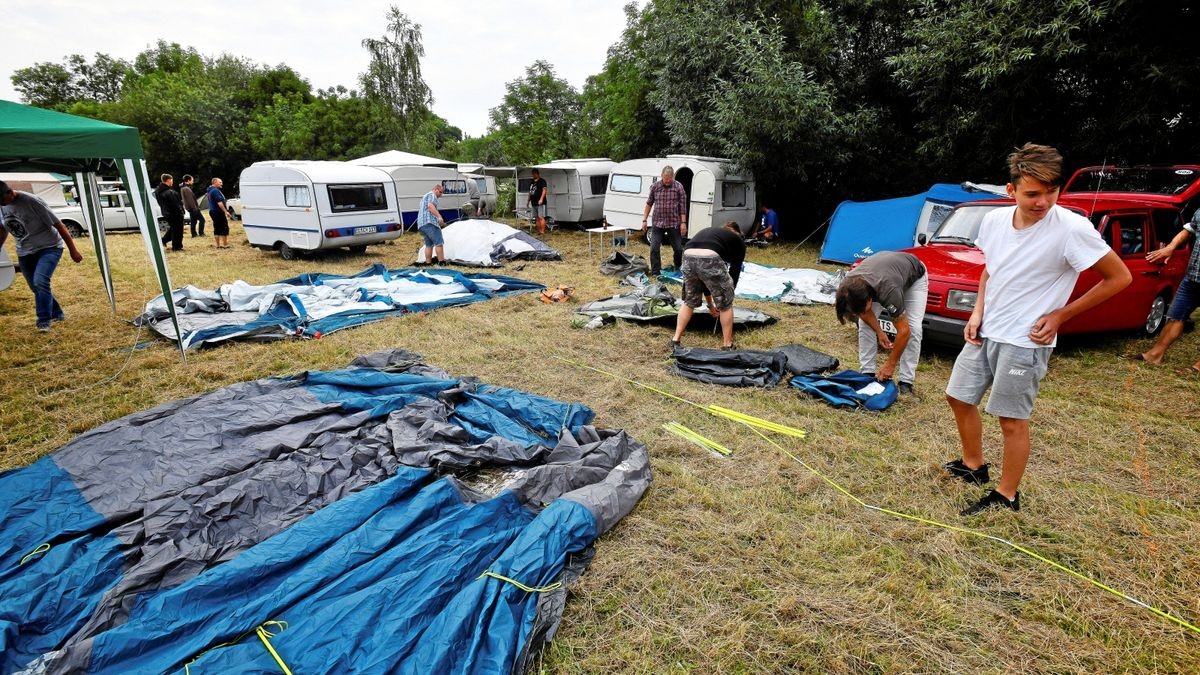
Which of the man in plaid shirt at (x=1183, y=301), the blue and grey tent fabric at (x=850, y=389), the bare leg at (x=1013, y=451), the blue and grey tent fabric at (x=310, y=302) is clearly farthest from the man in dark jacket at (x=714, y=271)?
the man in plaid shirt at (x=1183, y=301)

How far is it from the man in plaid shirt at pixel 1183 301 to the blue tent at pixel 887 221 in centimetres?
391

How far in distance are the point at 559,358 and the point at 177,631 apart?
4107mm

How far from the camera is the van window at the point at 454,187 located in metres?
18.2

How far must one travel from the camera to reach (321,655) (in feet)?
6.98

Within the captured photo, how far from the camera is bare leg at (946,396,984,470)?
10.9 ft

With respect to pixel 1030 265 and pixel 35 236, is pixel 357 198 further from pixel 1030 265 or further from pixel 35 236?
pixel 1030 265

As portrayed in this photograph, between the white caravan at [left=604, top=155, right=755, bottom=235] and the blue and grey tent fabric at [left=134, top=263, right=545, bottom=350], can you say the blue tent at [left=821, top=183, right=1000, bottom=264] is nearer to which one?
the white caravan at [left=604, top=155, right=755, bottom=235]

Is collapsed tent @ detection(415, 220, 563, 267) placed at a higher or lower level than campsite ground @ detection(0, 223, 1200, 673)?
higher

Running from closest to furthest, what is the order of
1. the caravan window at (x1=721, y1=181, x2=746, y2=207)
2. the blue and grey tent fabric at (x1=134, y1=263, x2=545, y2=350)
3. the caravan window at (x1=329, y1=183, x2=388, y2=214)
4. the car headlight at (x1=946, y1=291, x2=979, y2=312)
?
the car headlight at (x1=946, y1=291, x2=979, y2=312) → the blue and grey tent fabric at (x1=134, y1=263, x2=545, y2=350) → the caravan window at (x1=329, y1=183, x2=388, y2=214) → the caravan window at (x1=721, y1=181, x2=746, y2=207)

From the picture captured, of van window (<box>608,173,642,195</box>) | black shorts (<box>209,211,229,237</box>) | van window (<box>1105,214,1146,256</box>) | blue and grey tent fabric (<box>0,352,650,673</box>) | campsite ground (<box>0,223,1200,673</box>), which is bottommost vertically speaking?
campsite ground (<box>0,223,1200,673</box>)

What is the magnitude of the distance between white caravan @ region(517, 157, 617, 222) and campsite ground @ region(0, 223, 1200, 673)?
11.4 m

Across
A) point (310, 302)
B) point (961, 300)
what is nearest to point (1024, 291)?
point (961, 300)

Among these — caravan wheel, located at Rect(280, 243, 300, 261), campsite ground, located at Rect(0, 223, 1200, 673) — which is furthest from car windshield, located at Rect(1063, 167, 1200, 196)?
caravan wheel, located at Rect(280, 243, 300, 261)

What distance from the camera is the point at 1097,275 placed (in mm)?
5734
